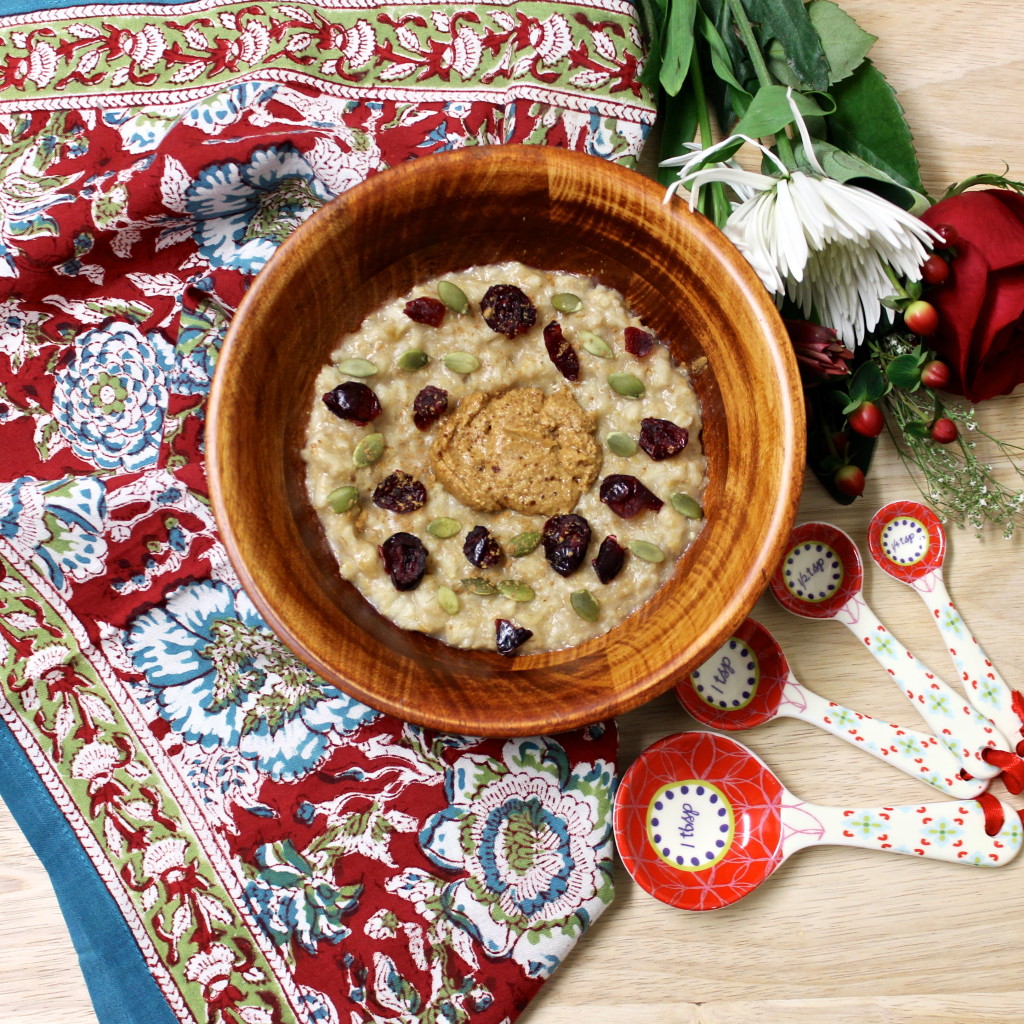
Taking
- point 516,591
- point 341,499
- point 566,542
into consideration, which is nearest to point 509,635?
point 516,591

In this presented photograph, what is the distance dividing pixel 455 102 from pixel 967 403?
1.48 metres

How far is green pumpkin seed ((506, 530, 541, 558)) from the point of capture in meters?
1.82

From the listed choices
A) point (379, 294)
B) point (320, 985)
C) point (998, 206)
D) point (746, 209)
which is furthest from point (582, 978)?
point (998, 206)

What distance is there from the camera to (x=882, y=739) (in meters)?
2.11

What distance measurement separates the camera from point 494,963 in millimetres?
1975

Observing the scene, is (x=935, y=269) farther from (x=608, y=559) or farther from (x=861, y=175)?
(x=608, y=559)

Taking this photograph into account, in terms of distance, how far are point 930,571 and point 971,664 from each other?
0.25m

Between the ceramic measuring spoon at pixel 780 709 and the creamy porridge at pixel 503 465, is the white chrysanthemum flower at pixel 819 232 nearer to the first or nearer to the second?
the creamy porridge at pixel 503 465

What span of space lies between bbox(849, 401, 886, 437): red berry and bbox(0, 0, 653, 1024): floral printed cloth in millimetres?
816

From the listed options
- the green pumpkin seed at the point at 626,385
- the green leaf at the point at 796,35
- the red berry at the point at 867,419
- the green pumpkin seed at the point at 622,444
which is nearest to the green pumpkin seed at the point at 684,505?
the green pumpkin seed at the point at 622,444

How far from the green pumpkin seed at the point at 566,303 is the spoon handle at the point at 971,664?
3.65 feet

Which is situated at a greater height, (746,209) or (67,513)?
(746,209)

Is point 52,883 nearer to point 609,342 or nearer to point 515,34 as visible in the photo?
point 609,342

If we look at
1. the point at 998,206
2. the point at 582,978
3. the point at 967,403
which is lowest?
the point at 582,978
